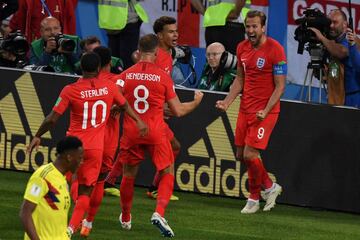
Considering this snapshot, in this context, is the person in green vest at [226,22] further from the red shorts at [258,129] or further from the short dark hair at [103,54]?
the short dark hair at [103,54]

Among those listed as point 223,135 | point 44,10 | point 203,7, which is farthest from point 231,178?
point 44,10

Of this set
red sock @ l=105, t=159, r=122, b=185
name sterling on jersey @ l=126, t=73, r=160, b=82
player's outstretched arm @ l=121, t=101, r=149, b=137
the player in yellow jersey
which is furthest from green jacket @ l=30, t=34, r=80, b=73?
the player in yellow jersey

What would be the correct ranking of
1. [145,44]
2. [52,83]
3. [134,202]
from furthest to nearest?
1. [52,83]
2. [134,202]
3. [145,44]

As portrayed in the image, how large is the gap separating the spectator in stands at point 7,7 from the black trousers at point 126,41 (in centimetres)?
164

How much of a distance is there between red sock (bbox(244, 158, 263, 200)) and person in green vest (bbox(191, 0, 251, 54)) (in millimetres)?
3162

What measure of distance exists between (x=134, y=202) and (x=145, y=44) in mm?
3116

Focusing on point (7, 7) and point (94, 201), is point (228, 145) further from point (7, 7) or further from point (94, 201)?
point (7, 7)

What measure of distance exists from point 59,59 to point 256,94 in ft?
13.4

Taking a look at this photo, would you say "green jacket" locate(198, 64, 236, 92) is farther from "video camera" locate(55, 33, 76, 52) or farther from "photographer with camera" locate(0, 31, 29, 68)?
"photographer with camera" locate(0, 31, 29, 68)

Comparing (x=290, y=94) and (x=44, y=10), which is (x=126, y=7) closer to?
(x=44, y=10)

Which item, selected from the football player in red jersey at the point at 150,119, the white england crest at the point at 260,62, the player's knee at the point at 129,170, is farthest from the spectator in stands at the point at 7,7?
the player's knee at the point at 129,170

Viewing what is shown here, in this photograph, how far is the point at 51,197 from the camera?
10.2m

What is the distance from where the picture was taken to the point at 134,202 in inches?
651

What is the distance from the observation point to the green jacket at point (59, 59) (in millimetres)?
18781
